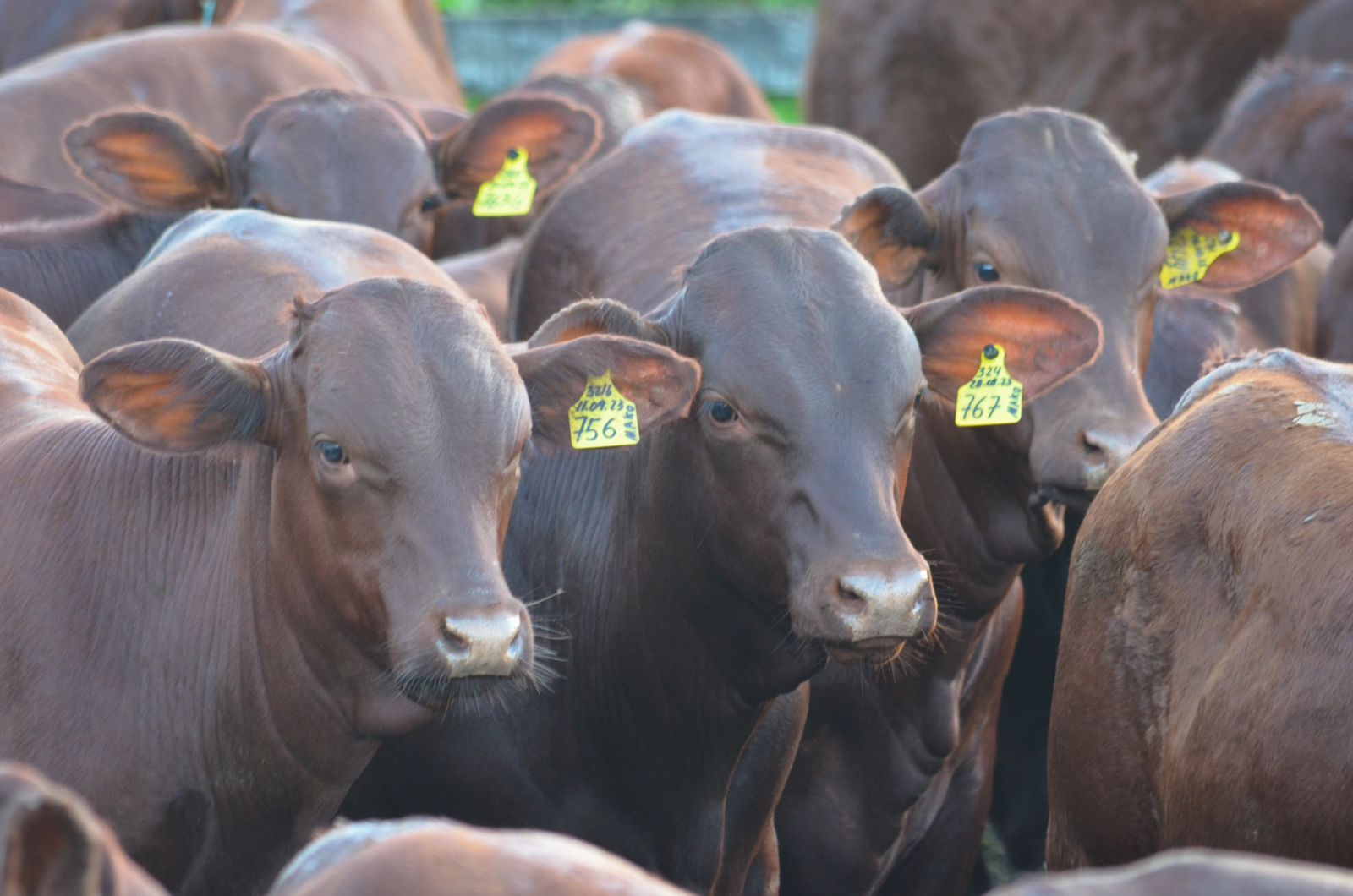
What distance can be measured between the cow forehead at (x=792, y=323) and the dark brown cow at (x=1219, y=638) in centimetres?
62

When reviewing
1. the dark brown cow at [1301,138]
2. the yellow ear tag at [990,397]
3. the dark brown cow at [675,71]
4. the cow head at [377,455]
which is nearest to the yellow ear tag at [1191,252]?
the yellow ear tag at [990,397]

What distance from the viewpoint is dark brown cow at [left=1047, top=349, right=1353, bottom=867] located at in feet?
11.4

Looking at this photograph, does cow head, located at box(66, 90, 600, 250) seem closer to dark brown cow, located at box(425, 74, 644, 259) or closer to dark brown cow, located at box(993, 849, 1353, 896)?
dark brown cow, located at box(425, 74, 644, 259)

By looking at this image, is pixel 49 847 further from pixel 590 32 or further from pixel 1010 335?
pixel 590 32

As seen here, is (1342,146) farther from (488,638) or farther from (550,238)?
(488,638)

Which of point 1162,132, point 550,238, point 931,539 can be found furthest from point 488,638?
point 1162,132

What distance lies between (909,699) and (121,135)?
2912 mm

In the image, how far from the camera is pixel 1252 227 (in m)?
5.43

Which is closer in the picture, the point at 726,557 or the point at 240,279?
the point at 726,557

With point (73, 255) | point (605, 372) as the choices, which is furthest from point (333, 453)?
point (73, 255)

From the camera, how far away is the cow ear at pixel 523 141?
21.3 feet

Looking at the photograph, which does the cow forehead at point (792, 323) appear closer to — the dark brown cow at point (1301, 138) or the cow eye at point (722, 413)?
the cow eye at point (722, 413)

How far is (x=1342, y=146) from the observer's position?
8125mm

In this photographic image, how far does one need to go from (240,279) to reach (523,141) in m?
2.10
